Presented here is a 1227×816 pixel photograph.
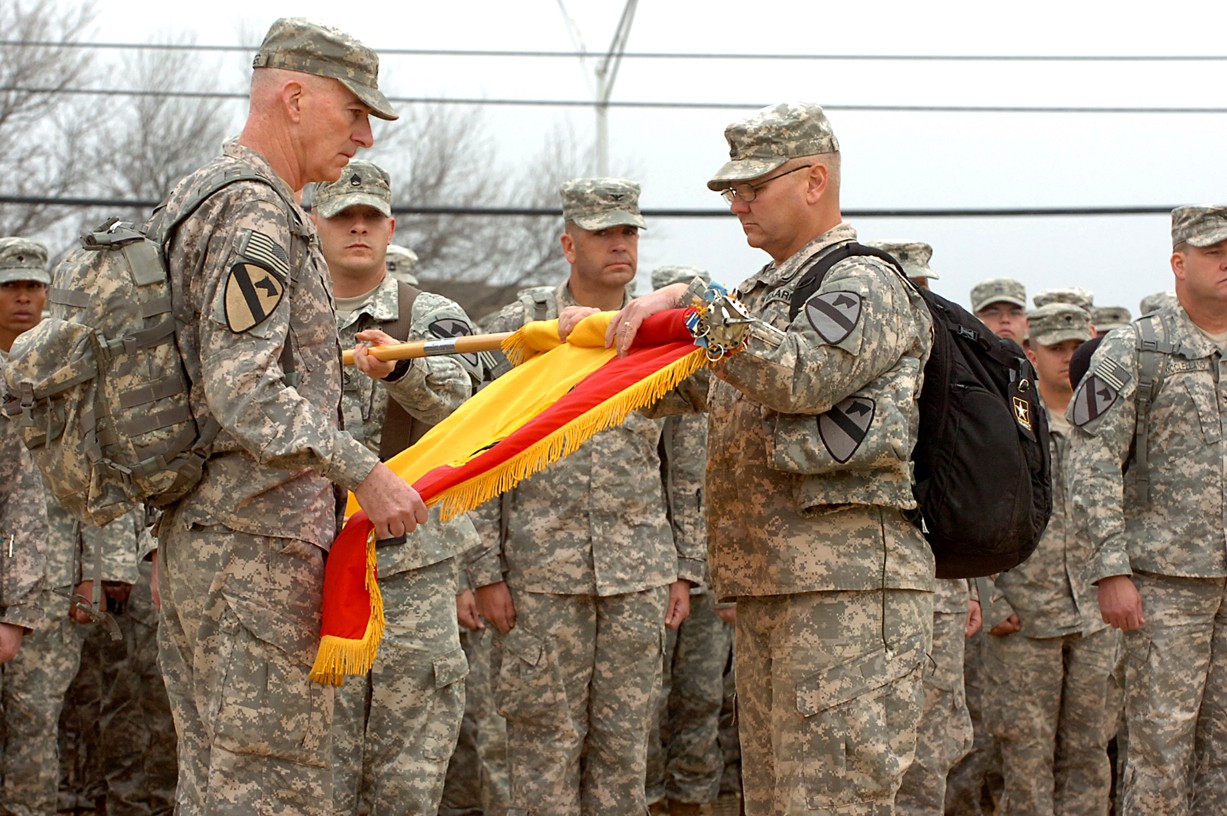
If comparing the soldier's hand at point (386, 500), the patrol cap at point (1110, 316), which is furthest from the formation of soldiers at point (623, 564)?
the patrol cap at point (1110, 316)

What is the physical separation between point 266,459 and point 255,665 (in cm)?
56

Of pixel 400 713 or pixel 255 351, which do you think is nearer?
pixel 255 351

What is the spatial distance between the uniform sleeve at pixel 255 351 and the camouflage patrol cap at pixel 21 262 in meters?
4.23

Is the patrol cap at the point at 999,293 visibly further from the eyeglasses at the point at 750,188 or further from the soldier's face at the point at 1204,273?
the eyeglasses at the point at 750,188

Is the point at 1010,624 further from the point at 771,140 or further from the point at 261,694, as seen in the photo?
the point at 261,694

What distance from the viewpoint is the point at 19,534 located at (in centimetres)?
586

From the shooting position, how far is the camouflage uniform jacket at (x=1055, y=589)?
767 centimetres

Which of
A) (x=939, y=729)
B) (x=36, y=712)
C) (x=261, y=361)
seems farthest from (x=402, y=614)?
(x=939, y=729)

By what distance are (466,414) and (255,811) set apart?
142 centimetres

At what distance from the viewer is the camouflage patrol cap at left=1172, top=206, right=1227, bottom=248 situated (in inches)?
261

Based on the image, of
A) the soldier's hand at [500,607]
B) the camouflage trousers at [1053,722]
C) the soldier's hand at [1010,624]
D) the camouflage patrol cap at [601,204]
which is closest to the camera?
the soldier's hand at [500,607]

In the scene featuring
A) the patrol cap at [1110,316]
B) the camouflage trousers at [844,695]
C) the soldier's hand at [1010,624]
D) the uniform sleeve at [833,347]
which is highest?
the patrol cap at [1110,316]

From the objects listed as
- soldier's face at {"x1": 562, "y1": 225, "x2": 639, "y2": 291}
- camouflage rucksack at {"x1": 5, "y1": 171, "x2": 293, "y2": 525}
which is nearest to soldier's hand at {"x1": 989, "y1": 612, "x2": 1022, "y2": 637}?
soldier's face at {"x1": 562, "y1": 225, "x2": 639, "y2": 291}

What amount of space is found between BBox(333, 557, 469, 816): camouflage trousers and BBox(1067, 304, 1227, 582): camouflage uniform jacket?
287 cm
